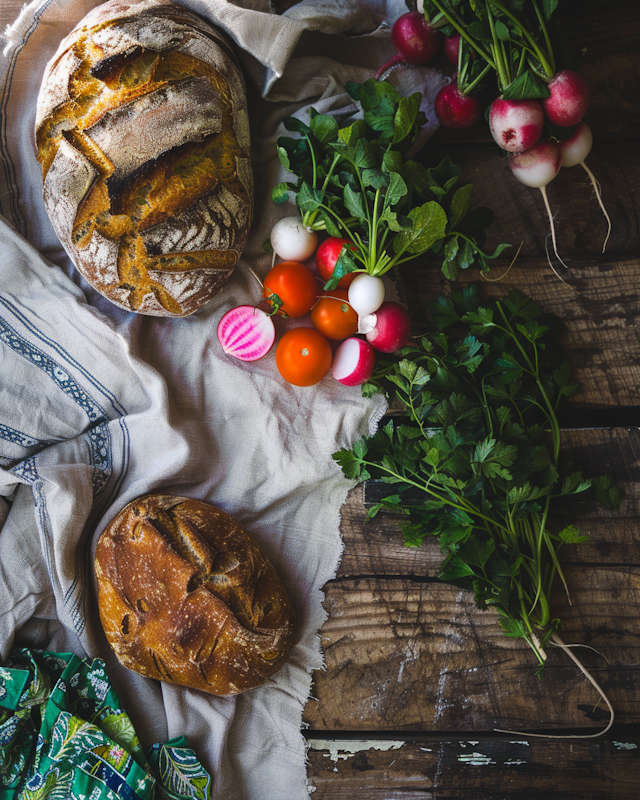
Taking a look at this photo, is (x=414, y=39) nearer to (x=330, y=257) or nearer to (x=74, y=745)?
(x=330, y=257)

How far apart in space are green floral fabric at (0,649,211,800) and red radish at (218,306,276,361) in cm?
74

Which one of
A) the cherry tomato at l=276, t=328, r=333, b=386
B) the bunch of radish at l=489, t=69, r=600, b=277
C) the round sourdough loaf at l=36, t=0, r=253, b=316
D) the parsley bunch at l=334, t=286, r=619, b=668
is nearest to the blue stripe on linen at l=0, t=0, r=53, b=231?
the round sourdough loaf at l=36, t=0, r=253, b=316

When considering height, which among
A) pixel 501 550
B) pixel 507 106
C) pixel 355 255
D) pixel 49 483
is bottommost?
pixel 501 550

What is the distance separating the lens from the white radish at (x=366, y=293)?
3.74 feet

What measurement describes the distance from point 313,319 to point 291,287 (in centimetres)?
10

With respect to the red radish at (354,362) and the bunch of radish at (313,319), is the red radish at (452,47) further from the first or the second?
the red radish at (354,362)

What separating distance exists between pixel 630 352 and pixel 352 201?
75 centimetres

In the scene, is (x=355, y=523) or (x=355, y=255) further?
(x=355, y=523)

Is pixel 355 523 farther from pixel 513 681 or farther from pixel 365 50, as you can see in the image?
pixel 365 50

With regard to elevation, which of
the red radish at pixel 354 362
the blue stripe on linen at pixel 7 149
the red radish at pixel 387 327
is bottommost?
the red radish at pixel 354 362

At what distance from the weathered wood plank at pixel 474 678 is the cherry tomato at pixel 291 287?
0.72 m

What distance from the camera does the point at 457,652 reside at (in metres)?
1.27

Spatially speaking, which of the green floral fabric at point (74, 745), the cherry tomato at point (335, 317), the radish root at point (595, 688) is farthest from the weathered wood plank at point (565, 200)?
the green floral fabric at point (74, 745)

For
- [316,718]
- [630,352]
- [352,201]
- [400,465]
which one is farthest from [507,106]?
[316,718]
